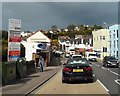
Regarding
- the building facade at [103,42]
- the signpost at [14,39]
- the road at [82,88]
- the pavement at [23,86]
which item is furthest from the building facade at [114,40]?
the signpost at [14,39]

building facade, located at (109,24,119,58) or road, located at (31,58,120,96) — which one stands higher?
building facade, located at (109,24,119,58)

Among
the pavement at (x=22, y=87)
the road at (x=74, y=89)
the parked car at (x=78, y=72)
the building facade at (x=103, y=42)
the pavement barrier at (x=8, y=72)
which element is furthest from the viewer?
the building facade at (x=103, y=42)

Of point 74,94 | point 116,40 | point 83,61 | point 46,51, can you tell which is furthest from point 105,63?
point 116,40

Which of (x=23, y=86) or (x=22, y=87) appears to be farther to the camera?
(x=23, y=86)

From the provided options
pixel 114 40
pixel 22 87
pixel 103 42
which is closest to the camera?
pixel 22 87

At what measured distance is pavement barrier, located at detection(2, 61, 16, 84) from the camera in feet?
66.5

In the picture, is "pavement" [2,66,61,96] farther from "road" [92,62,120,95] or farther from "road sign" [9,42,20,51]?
"road" [92,62,120,95]

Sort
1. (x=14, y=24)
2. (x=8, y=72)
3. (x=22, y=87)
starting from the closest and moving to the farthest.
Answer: (x=22, y=87), (x=14, y=24), (x=8, y=72)

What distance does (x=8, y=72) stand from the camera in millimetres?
21453

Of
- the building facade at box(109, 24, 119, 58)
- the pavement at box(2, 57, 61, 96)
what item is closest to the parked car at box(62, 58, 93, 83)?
the pavement at box(2, 57, 61, 96)

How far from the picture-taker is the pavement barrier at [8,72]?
20.3 meters

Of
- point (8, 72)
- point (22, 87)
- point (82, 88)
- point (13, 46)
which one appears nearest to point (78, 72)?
point (82, 88)

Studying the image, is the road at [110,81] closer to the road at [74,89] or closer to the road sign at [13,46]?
the road at [74,89]

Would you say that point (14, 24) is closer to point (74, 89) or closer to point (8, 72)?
point (8, 72)
